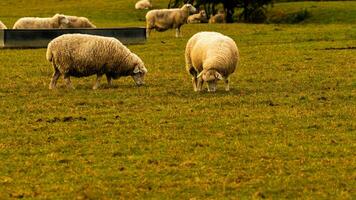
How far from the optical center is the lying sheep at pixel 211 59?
719 inches

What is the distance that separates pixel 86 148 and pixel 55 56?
23.2ft

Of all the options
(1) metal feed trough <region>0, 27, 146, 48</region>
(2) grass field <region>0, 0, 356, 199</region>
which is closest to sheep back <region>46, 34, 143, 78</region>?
(2) grass field <region>0, 0, 356, 199</region>

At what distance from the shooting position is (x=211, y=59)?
18297 mm

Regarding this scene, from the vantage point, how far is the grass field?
404 inches

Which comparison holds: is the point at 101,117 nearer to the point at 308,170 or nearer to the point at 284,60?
the point at 308,170

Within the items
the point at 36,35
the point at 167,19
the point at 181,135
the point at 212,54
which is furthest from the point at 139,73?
the point at 167,19

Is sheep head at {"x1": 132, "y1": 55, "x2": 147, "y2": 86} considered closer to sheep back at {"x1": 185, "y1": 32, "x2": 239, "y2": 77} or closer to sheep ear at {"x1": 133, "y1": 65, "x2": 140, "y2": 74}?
sheep ear at {"x1": 133, "y1": 65, "x2": 140, "y2": 74}

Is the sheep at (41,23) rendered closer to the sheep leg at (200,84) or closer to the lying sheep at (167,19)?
the lying sheep at (167,19)

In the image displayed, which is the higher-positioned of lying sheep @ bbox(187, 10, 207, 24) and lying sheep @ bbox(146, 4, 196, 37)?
lying sheep @ bbox(146, 4, 196, 37)

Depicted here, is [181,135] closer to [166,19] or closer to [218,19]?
[166,19]

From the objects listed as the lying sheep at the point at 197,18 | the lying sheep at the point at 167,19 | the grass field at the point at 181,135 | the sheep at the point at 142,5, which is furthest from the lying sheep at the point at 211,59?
the sheep at the point at 142,5

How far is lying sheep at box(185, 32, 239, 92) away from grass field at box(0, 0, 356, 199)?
0.40m

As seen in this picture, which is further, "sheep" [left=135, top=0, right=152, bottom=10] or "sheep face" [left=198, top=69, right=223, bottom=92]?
"sheep" [left=135, top=0, right=152, bottom=10]

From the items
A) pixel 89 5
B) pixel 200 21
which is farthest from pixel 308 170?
pixel 89 5
